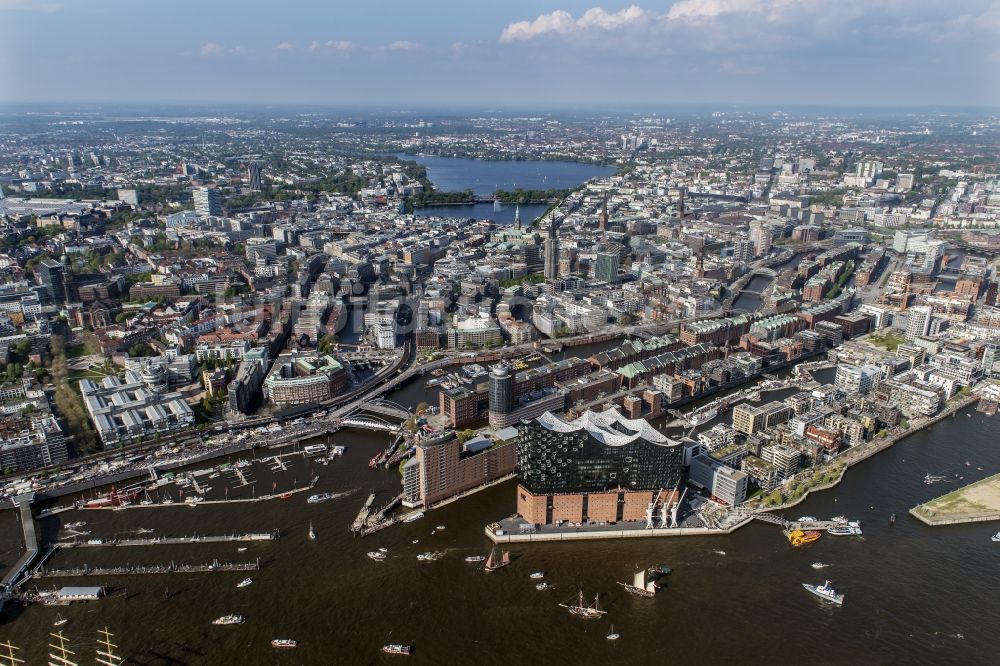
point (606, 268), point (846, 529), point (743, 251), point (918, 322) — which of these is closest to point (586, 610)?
point (846, 529)

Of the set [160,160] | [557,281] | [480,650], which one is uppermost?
[160,160]

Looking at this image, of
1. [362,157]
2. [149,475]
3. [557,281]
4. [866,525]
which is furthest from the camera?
[362,157]

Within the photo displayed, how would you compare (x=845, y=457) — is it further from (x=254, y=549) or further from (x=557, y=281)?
(x=557, y=281)

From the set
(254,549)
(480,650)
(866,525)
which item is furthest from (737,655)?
(254,549)

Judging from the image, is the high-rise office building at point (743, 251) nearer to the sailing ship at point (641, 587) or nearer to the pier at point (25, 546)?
the sailing ship at point (641, 587)

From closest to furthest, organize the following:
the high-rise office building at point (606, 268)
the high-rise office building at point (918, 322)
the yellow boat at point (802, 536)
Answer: the yellow boat at point (802, 536), the high-rise office building at point (918, 322), the high-rise office building at point (606, 268)

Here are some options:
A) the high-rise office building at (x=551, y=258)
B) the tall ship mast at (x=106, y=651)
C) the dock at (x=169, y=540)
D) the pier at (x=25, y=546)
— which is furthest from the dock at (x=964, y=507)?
the high-rise office building at (x=551, y=258)

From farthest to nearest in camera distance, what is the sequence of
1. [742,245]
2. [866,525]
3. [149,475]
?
[742,245]
[149,475]
[866,525]
